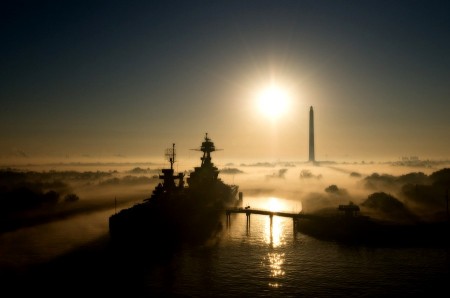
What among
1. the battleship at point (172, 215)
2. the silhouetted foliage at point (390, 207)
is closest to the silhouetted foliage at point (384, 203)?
the silhouetted foliage at point (390, 207)

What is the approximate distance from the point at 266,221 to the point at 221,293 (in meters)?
70.5

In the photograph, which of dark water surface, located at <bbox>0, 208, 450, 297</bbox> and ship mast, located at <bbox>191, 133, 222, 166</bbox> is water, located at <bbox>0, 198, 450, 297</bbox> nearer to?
dark water surface, located at <bbox>0, 208, 450, 297</bbox>

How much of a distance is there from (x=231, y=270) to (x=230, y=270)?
0.17m

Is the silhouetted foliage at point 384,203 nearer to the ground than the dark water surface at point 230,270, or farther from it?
farther from it

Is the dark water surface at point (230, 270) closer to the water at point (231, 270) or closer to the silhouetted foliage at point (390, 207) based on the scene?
the water at point (231, 270)

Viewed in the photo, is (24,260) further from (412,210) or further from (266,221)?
(412,210)

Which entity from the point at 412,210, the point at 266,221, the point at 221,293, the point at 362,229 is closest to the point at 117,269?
the point at 221,293

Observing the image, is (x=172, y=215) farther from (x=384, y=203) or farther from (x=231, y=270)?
(x=384, y=203)

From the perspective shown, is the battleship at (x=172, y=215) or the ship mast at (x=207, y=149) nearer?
the battleship at (x=172, y=215)

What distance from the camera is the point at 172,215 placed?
77.0 meters

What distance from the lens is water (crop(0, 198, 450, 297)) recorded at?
42.3 m

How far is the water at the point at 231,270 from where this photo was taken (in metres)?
42.3

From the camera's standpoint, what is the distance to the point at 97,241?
74188 millimetres

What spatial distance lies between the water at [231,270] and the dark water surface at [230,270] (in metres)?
0.14
